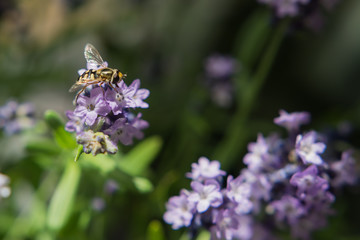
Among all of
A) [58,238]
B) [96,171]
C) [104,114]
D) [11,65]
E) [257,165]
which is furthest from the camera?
[11,65]

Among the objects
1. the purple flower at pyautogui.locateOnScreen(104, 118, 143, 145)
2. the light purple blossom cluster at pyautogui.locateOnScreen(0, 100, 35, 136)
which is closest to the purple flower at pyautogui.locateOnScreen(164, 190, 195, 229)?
the purple flower at pyautogui.locateOnScreen(104, 118, 143, 145)

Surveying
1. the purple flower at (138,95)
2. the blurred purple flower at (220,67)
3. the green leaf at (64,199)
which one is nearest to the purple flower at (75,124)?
the purple flower at (138,95)

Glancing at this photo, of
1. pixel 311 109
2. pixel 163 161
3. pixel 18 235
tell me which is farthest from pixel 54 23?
pixel 311 109

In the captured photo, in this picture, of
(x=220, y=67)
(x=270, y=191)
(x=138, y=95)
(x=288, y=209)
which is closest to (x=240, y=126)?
(x=220, y=67)

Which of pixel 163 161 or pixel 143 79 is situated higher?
pixel 143 79

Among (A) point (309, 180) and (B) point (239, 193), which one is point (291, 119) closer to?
(A) point (309, 180)

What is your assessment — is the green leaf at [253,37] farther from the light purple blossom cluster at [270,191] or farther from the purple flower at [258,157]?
the purple flower at [258,157]

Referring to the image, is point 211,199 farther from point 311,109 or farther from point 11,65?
point 11,65
